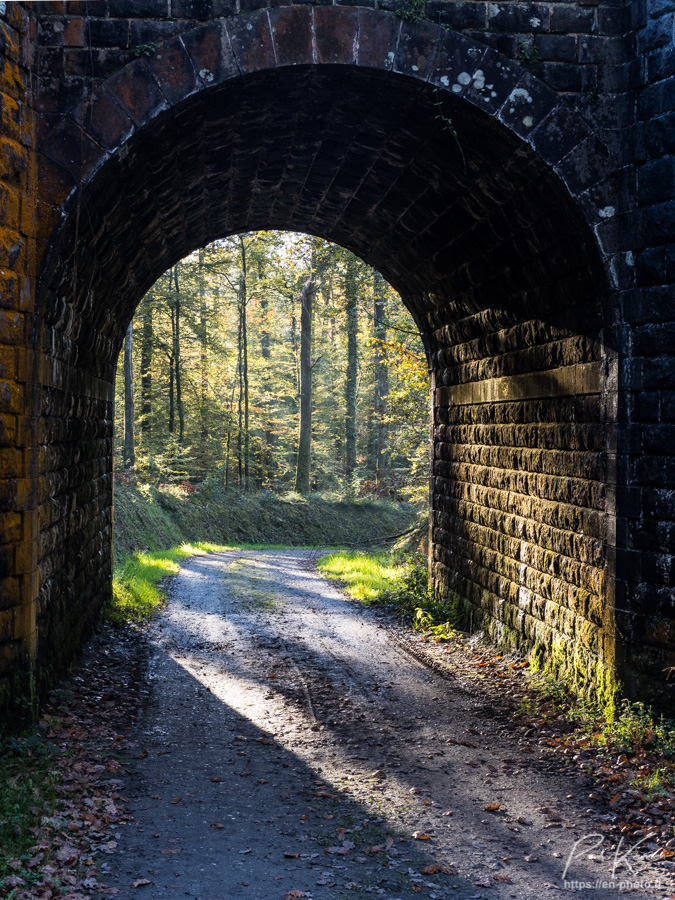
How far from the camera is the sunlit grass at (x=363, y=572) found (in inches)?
487

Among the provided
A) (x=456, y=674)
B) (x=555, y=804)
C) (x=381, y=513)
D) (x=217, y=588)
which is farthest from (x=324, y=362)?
(x=555, y=804)

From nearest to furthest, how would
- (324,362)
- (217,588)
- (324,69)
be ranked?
1. (324,69)
2. (217,588)
3. (324,362)

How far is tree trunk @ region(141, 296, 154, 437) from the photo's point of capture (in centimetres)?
2569

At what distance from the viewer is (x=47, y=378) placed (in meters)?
5.82

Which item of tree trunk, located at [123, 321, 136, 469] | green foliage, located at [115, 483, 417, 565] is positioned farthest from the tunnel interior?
tree trunk, located at [123, 321, 136, 469]

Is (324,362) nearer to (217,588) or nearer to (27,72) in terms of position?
(217,588)

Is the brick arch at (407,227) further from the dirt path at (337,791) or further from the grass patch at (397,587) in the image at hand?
the dirt path at (337,791)

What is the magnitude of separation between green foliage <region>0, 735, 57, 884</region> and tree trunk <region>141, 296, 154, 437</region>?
2152cm

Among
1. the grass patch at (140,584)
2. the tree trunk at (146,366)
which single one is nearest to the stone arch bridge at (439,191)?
the grass patch at (140,584)

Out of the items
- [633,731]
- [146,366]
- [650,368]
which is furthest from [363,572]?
[146,366]

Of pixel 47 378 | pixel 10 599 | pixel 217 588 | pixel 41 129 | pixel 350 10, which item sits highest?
pixel 350 10

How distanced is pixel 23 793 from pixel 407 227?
22.0 ft

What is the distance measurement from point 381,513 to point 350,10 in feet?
72.3

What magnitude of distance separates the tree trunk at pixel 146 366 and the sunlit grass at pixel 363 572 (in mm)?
11778
